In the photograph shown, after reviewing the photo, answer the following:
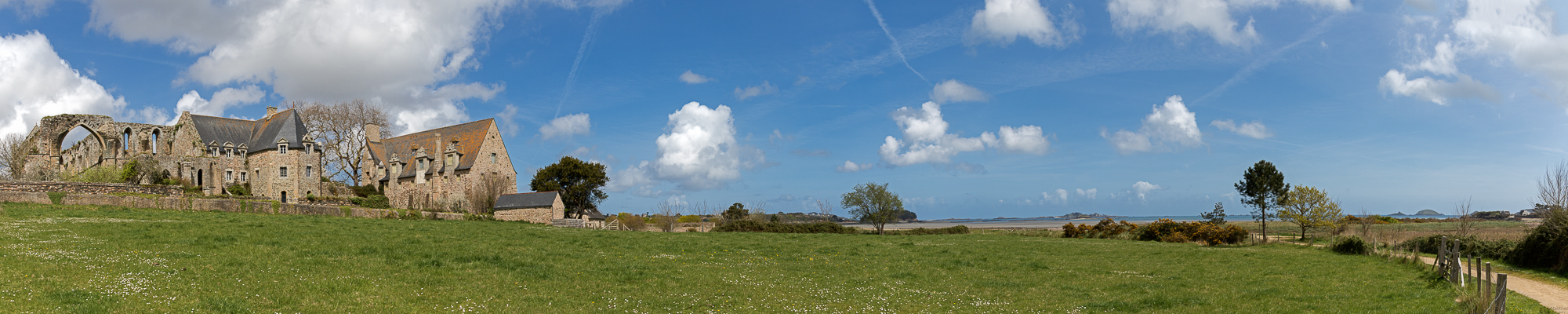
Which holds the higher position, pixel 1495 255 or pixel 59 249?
pixel 59 249

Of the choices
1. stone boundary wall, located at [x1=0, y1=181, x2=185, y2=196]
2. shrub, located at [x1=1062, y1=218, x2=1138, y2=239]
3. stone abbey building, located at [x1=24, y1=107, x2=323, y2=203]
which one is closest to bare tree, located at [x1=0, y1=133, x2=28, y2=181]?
stone abbey building, located at [x1=24, y1=107, x2=323, y2=203]

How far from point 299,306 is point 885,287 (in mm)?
11678

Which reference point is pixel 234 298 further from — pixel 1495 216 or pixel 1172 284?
pixel 1495 216

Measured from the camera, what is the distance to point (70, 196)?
36.8 metres

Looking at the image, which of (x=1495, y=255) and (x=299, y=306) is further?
(x=1495, y=255)

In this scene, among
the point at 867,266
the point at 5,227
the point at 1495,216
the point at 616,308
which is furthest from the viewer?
the point at 1495,216

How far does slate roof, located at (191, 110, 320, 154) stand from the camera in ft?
210

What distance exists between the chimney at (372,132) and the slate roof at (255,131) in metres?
7.75

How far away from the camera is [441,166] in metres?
66.6

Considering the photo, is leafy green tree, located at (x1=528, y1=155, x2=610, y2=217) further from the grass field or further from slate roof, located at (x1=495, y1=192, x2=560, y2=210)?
the grass field

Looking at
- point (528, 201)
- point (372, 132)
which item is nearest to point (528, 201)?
point (528, 201)

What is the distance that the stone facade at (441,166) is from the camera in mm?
65125

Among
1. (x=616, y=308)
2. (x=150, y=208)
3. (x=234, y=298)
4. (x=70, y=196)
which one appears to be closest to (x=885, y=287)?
(x=616, y=308)

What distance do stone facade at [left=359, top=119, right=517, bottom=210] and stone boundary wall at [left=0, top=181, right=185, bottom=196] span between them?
1806 centimetres
